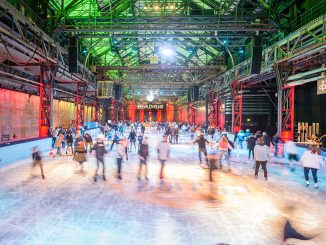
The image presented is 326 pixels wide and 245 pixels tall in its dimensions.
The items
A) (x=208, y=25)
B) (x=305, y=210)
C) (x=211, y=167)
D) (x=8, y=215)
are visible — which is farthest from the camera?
(x=208, y=25)

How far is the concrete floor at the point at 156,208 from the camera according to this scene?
211 inches

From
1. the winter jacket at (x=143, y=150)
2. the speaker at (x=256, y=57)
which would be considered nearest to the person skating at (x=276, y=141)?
the speaker at (x=256, y=57)

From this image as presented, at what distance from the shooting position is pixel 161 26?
16.8 m

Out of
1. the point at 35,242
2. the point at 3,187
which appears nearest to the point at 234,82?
the point at 3,187

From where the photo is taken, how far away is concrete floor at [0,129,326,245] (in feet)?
17.6

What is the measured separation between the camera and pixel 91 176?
10.6 m

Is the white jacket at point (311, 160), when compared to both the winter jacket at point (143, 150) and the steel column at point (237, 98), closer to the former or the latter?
the winter jacket at point (143, 150)

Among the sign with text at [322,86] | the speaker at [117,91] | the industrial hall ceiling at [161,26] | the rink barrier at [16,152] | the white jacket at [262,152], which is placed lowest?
the rink barrier at [16,152]

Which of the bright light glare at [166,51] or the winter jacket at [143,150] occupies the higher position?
the bright light glare at [166,51]

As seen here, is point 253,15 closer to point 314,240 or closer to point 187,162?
point 187,162

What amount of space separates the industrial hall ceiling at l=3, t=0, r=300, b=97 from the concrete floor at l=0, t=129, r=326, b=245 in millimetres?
9688

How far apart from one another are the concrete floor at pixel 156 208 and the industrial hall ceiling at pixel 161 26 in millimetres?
9688

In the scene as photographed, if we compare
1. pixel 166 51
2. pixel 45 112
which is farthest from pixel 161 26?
pixel 166 51

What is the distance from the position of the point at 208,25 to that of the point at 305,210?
12.6m
